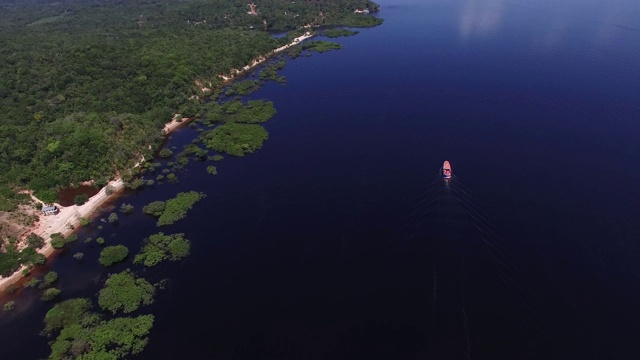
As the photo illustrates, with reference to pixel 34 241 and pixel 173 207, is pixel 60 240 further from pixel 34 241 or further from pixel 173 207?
pixel 173 207

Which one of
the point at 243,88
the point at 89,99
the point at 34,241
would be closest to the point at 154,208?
the point at 34,241

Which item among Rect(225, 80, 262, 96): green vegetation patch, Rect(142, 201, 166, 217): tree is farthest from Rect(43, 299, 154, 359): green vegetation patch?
Rect(225, 80, 262, 96): green vegetation patch

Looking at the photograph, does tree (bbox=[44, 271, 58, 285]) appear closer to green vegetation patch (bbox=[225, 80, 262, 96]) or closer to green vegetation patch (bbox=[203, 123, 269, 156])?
green vegetation patch (bbox=[203, 123, 269, 156])

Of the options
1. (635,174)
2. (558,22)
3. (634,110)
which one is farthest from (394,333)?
(558,22)

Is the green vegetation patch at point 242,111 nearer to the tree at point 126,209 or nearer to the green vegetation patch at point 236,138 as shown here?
the green vegetation patch at point 236,138

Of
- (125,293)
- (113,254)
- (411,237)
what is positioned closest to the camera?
(125,293)

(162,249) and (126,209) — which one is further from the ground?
(126,209)
